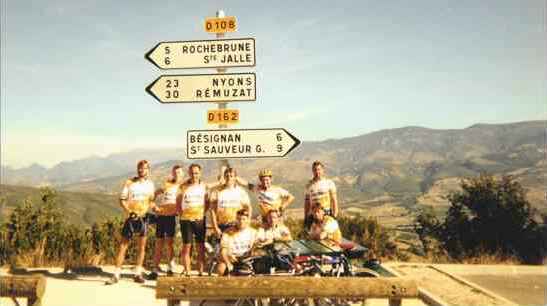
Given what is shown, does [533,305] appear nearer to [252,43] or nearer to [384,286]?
[384,286]

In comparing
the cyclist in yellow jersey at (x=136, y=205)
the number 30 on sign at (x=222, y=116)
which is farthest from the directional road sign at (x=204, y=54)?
the cyclist in yellow jersey at (x=136, y=205)

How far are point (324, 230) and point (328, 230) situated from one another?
0.18 feet

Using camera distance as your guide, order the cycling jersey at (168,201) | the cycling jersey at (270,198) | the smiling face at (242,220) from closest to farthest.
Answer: the smiling face at (242,220), the cycling jersey at (270,198), the cycling jersey at (168,201)

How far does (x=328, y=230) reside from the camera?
19.2 feet

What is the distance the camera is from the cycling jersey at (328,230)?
584 cm

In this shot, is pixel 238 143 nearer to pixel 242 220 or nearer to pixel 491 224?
pixel 242 220

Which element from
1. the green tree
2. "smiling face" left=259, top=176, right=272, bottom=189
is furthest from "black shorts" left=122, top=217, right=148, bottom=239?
the green tree

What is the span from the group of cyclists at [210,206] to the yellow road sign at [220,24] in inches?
77.9

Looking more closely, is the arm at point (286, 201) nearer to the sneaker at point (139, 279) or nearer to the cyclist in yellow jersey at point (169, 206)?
the cyclist in yellow jersey at point (169, 206)

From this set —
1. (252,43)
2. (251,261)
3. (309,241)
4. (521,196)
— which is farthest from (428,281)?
(521,196)

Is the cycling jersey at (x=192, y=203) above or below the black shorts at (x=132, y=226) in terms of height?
above

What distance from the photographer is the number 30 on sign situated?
6020mm

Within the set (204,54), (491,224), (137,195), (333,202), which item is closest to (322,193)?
(333,202)

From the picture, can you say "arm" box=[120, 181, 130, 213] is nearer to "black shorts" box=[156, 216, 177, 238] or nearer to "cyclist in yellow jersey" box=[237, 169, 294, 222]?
"black shorts" box=[156, 216, 177, 238]
